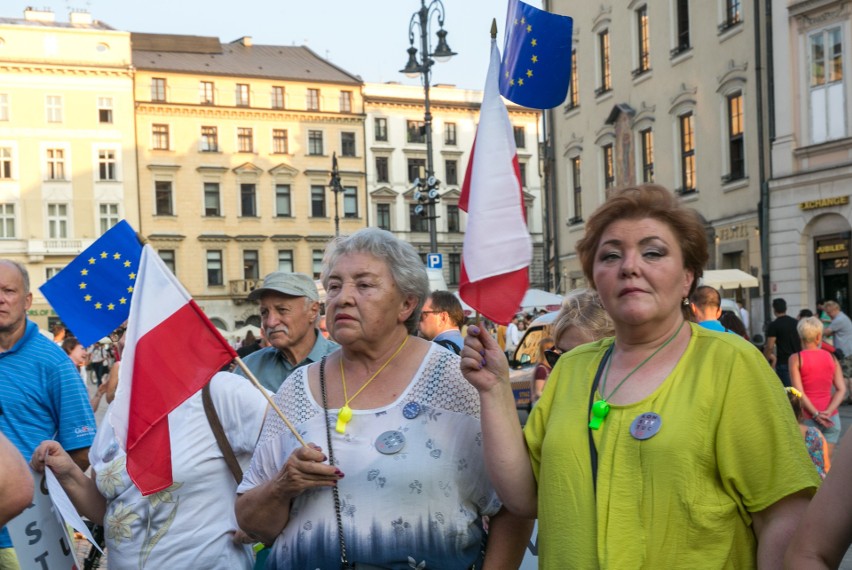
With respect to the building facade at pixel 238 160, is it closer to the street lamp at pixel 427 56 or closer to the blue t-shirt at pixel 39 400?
the street lamp at pixel 427 56

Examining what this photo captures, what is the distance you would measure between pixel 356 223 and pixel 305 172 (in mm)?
4352

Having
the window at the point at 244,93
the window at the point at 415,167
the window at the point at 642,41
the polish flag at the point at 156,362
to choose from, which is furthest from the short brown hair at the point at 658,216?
the window at the point at 415,167

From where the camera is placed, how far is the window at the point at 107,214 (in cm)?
5931

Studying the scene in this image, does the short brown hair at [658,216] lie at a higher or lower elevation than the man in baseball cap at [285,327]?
higher

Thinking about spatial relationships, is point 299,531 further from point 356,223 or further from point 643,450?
point 356,223

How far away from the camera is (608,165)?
111ft

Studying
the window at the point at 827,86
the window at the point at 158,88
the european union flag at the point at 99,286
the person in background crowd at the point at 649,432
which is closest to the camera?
the person in background crowd at the point at 649,432

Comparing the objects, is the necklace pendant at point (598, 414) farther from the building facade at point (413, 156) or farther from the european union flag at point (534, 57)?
the building facade at point (413, 156)

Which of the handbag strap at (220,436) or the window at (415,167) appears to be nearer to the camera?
the handbag strap at (220,436)

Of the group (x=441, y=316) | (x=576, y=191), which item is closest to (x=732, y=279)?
(x=576, y=191)

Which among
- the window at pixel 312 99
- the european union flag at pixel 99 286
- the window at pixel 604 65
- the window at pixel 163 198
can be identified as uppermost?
the window at pixel 312 99

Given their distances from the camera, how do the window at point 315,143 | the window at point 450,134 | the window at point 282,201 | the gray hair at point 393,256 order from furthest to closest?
the window at point 450,134, the window at point 315,143, the window at point 282,201, the gray hair at point 393,256

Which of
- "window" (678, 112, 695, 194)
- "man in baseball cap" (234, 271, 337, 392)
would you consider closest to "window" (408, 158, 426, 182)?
"window" (678, 112, 695, 194)

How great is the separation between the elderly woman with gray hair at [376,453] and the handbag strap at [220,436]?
0.50 metres
